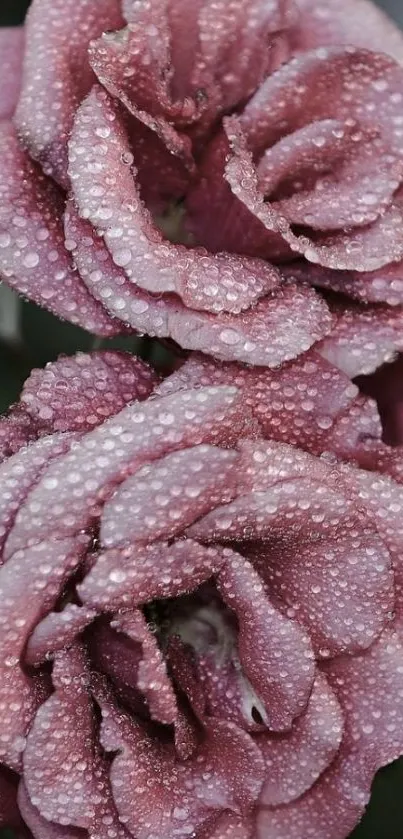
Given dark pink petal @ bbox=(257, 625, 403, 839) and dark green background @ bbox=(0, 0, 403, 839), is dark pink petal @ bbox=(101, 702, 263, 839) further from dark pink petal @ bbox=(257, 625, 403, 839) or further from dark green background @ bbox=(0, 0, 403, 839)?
dark green background @ bbox=(0, 0, 403, 839)

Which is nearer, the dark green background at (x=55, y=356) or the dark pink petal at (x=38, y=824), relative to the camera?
the dark pink petal at (x=38, y=824)

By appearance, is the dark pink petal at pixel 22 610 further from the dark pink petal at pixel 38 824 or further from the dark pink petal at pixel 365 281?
the dark pink petal at pixel 365 281

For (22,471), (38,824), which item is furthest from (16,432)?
(38,824)

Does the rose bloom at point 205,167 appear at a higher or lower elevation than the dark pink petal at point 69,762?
higher

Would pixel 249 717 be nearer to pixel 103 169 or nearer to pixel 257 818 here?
pixel 257 818

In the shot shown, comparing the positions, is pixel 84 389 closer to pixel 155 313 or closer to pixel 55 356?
pixel 155 313

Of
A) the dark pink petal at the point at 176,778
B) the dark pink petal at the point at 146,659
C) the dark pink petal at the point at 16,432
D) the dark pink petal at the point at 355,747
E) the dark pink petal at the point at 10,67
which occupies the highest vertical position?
the dark pink petal at the point at 10,67

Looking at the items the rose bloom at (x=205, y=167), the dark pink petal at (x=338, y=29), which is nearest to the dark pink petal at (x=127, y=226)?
the rose bloom at (x=205, y=167)
